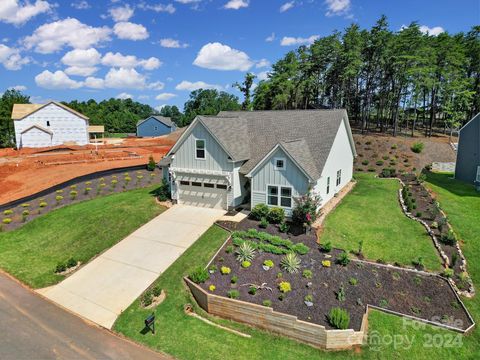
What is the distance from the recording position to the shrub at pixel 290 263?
14502 mm

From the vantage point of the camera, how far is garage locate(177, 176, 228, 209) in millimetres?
22406

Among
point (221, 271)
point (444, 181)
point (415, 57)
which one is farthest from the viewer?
point (415, 57)

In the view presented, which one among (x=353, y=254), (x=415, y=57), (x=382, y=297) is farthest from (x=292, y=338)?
(x=415, y=57)

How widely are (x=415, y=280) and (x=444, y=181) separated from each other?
1954cm

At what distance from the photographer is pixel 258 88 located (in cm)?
6588

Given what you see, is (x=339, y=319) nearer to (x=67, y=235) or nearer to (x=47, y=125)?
(x=67, y=235)

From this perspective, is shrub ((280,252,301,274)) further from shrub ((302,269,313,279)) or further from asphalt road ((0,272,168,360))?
asphalt road ((0,272,168,360))

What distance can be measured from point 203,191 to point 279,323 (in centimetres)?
1319

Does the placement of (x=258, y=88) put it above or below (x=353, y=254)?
above

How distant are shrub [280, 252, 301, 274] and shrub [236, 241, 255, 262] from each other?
5.33 feet

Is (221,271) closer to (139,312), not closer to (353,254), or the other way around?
(139,312)

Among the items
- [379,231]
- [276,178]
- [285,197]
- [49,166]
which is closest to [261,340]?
[285,197]

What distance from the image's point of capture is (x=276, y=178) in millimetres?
19391

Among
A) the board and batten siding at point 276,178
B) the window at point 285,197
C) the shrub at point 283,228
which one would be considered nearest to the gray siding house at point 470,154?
the board and batten siding at point 276,178
